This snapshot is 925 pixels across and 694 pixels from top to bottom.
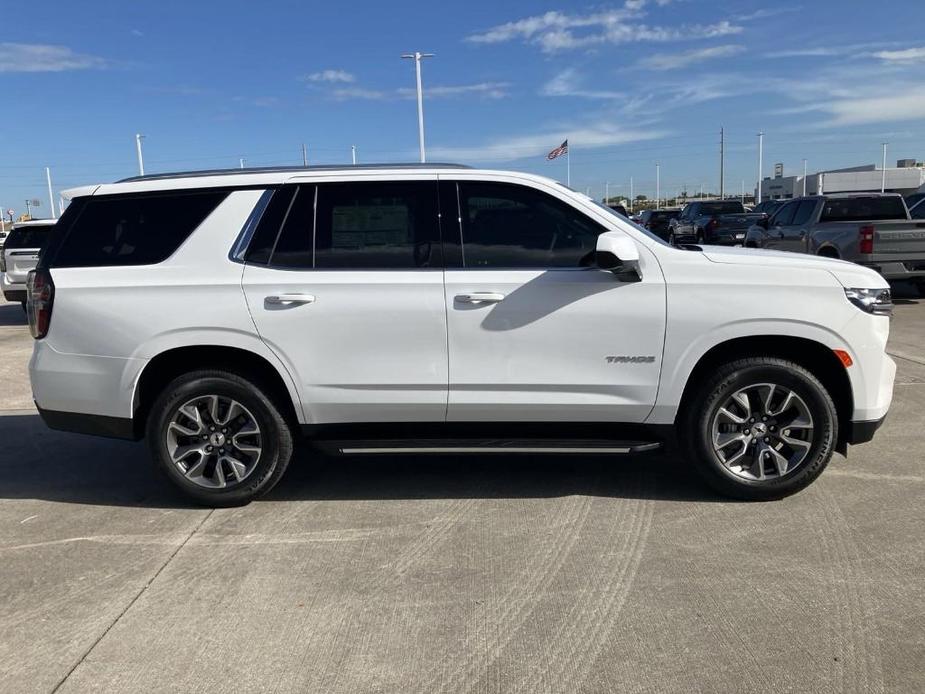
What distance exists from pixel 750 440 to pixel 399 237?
2.34 m

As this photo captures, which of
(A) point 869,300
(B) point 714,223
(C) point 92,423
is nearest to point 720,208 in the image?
(B) point 714,223

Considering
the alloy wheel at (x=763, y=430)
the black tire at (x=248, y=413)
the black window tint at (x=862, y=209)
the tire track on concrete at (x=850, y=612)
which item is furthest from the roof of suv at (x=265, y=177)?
the black window tint at (x=862, y=209)

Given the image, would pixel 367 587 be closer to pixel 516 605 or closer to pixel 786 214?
pixel 516 605

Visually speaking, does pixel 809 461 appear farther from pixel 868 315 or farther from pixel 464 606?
pixel 464 606

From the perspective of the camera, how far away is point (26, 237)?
45.4 feet

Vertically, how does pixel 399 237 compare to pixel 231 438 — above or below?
above

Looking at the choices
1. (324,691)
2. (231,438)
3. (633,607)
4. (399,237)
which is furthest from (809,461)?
(231,438)

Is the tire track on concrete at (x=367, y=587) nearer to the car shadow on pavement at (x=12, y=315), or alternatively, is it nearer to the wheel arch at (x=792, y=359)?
the wheel arch at (x=792, y=359)

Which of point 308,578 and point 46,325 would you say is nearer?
point 308,578

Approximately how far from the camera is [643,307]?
4.27 meters

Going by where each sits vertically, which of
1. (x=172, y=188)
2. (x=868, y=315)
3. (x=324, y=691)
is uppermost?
(x=172, y=188)

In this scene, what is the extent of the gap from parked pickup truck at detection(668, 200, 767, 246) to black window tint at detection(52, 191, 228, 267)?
596 inches

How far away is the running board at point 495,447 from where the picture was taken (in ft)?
14.2

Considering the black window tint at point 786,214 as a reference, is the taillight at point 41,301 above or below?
below
